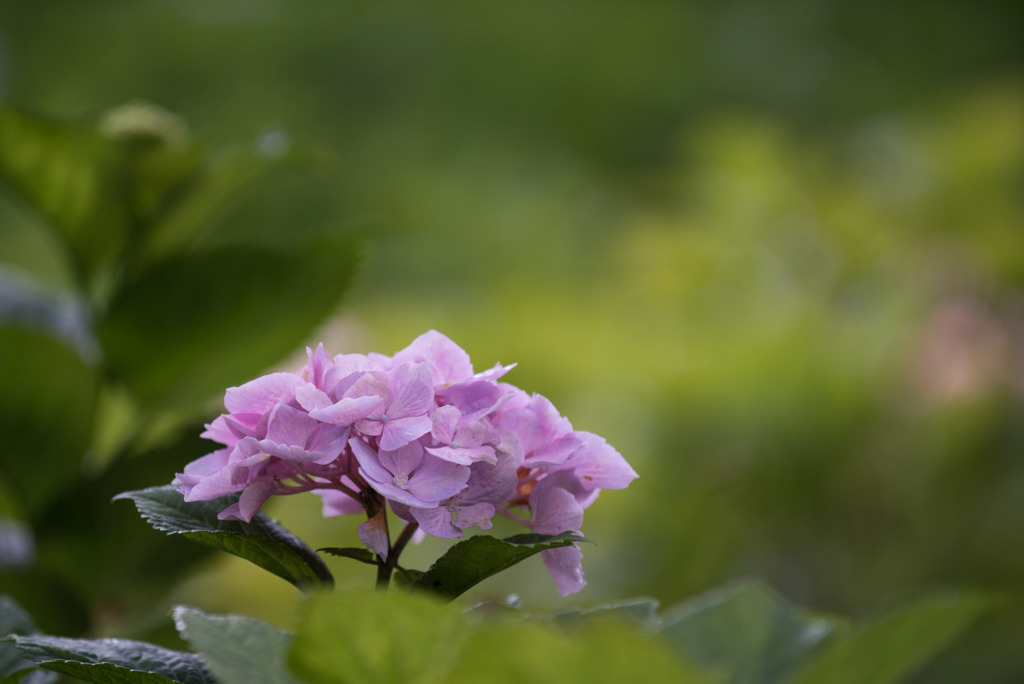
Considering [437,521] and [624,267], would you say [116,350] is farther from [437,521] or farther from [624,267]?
[624,267]

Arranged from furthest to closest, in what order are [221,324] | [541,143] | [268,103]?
[541,143], [268,103], [221,324]

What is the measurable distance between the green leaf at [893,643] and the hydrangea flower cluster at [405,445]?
6 cm

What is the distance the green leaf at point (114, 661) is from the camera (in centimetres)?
20

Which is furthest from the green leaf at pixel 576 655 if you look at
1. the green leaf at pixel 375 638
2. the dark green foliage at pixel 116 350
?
the dark green foliage at pixel 116 350

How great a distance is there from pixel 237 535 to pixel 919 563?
892mm

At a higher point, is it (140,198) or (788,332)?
(788,332)

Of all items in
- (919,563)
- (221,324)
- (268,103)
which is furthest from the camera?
(268,103)

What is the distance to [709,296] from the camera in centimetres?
121

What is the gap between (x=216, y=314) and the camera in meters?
0.40

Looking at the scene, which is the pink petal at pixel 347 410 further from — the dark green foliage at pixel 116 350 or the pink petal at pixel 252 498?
the dark green foliage at pixel 116 350

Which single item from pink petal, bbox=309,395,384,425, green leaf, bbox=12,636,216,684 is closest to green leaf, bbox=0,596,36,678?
green leaf, bbox=12,636,216,684

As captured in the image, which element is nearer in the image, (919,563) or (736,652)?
(736,652)

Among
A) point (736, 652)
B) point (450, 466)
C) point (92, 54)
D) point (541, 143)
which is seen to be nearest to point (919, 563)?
point (736, 652)

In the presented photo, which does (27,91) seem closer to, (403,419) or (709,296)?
(709,296)
